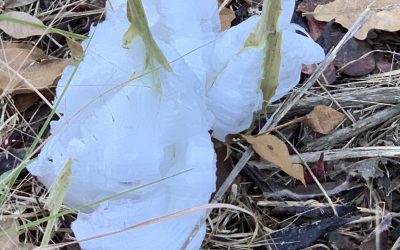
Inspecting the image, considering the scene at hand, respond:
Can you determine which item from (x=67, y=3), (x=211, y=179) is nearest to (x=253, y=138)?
(x=211, y=179)

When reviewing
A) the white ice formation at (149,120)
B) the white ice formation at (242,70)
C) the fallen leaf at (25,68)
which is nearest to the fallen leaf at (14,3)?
the fallen leaf at (25,68)

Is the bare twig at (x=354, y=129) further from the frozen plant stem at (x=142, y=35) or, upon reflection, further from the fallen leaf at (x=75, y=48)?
the fallen leaf at (x=75, y=48)

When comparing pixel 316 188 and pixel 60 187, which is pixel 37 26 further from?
pixel 316 188

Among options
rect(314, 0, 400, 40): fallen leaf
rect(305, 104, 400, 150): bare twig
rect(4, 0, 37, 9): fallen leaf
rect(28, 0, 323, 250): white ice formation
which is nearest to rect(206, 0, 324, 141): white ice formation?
rect(28, 0, 323, 250): white ice formation

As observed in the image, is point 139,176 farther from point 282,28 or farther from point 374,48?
point 374,48

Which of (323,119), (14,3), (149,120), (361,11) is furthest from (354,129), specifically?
(14,3)

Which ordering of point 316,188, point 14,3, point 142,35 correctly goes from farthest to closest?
point 14,3 < point 316,188 < point 142,35

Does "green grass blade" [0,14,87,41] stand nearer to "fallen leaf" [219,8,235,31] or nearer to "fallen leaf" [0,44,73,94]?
"fallen leaf" [0,44,73,94]
